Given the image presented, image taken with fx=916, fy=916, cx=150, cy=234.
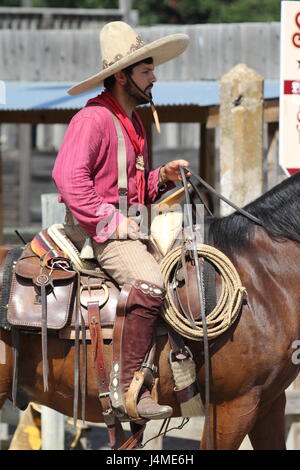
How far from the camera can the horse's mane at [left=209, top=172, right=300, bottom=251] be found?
466 cm

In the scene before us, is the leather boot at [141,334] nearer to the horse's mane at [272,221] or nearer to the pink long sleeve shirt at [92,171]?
the pink long sleeve shirt at [92,171]

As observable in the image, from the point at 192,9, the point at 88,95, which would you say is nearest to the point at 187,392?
the point at 88,95

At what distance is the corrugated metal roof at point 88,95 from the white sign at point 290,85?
1671 millimetres

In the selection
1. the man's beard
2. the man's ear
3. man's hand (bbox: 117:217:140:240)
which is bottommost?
man's hand (bbox: 117:217:140:240)

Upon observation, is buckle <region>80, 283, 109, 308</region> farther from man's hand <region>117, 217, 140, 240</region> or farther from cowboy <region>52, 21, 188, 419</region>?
man's hand <region>117, 217, 140, 240</region>

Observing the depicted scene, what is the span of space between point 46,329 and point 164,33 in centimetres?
651

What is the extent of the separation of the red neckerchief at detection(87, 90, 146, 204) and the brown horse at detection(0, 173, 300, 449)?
423 mm

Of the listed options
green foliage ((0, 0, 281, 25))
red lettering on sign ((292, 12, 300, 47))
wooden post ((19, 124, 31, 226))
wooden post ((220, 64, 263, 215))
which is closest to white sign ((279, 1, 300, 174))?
red lettering on sign ((292, 12, 300, 47))

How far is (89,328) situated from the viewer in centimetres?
448

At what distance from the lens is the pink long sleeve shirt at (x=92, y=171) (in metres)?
4.39

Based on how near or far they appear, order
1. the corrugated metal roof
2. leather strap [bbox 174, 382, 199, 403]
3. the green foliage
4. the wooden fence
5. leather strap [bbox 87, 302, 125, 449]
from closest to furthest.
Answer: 1. leather strap [bbox 87, 302, 125, 449]
2. leather strap [bbox 174, 382, 199, 403]
3. the corrugated metal roof
4. the wooden fence
5. the green foliage

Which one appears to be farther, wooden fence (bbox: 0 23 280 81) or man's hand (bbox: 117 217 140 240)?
wooden fence (bbox: 0 23 280 81)

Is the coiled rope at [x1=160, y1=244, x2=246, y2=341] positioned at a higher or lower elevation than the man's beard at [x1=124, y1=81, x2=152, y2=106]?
lower
